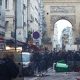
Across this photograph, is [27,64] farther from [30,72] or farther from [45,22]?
[45,22]

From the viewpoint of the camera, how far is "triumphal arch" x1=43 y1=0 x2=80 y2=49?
373ft

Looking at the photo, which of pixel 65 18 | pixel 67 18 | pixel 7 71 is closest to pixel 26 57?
pixel 7 71

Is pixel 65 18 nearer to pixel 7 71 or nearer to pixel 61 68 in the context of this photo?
pixel 61 68

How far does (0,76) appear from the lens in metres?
13.0

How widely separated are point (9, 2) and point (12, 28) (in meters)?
2.68

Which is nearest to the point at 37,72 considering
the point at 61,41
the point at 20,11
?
the point at 20,11

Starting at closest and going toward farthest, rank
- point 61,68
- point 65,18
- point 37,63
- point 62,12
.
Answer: point 37,63
point 61,68
point 62,12
point 65,18

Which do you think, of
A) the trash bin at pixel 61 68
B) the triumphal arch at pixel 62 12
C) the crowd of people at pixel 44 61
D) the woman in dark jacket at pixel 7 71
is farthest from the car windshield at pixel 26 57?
the triumphal arch at pixel 62 12

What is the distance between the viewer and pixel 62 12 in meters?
115

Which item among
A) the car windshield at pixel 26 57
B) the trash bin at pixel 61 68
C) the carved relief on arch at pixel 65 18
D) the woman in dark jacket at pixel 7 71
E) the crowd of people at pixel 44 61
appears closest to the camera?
the woman in dark jacket at pixel 7 71

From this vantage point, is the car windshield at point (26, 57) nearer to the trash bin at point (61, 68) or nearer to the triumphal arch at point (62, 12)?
the trash bin at point (61, 68)

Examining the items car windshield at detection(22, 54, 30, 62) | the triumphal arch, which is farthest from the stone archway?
car windshield at detection(22, 54, 30, 62)

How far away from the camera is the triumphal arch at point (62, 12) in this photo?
11369 centimetres

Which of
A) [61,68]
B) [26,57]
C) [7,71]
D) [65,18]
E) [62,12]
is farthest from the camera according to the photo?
[65,18]
